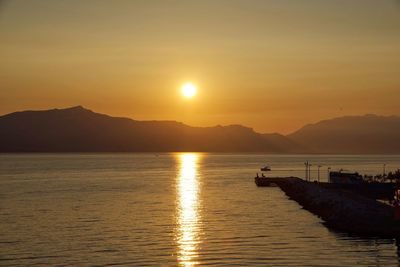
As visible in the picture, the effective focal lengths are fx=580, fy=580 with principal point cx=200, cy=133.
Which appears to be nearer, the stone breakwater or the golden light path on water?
the golden light path on water

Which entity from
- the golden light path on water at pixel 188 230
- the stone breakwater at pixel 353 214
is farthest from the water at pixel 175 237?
the stone breakwater at pixel 353 214

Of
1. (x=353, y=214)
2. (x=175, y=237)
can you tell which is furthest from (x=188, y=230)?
(x=353, y=214)

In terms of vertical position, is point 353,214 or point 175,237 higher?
point 353,214

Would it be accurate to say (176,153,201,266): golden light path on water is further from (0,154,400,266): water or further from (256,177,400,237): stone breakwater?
(256,177,400,237): stone breakwater

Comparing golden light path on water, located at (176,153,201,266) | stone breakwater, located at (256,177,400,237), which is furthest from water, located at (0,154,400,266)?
stone breakwater, located at (256,177,400,237)

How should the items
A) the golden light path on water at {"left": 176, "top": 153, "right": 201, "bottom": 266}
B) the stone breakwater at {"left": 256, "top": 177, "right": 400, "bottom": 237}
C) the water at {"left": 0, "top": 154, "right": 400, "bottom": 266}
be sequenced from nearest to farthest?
the water at {"left": 0, "top": 154, "right": 400, "bottom": 266}
the golden light path on water at {"left": 176, "top": 153, "right": 201, "bottom": 266}
the stone breakwater at {"left": 256, "top": 177, "right": 400, "bottom": 237}

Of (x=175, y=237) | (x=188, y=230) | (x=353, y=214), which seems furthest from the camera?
(x=353, y=214)

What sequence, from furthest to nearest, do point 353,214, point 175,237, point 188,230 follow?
point 353,214 < point 188,230 < point 175,237

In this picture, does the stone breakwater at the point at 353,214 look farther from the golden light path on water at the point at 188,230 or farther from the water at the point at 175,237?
the golden light path on water at the point at 188,230

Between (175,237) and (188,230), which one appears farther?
(188,230)

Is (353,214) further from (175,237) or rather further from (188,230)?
(175,237)

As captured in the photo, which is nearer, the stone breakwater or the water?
the water

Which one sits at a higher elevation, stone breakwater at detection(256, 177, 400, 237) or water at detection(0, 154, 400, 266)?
stone breakwater at detection(256, 177, 400, 237)

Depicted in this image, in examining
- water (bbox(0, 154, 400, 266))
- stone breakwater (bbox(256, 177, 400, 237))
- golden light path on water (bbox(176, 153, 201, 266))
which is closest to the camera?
water (bbox(0, 154, 400, 266))
